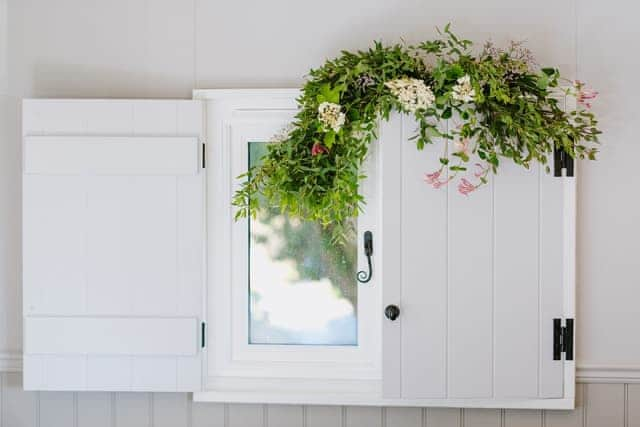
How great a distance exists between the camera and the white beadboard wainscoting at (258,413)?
7.65 feet

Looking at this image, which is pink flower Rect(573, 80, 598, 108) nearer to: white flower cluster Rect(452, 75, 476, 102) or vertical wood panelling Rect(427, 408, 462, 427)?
white flower cluster Rect(452, 75, 476, 102)

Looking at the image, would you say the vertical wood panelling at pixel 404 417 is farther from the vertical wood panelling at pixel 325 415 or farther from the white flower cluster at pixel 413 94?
the white flower cluster at pixel 413 94

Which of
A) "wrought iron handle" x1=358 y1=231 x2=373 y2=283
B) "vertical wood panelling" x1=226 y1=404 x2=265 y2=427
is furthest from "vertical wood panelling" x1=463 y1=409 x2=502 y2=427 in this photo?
"vertical wood panelling" x1=226 y1=404 x2=265 y2=427

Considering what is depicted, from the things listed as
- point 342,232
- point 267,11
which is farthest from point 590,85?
point 267,11

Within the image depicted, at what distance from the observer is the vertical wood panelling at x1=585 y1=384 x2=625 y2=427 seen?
7.63 ft

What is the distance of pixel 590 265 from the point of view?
2.31 meters

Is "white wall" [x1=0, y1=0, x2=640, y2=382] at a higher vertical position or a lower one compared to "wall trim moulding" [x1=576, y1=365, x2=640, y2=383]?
higher

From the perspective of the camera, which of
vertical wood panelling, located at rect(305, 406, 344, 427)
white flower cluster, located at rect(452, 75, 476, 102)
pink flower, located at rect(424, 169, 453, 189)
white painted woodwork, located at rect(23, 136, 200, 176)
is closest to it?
white flower cluster, located at rect(452, 75, 476, 102)

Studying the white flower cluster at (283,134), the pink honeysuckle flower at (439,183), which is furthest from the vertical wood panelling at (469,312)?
the white flower cluster at (283,134)

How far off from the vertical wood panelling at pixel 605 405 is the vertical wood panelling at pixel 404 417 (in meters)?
0.56

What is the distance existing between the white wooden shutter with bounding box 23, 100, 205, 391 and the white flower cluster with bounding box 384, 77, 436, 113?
0.69 metres

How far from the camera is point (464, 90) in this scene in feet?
6.70

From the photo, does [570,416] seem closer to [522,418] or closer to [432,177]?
[522,418]

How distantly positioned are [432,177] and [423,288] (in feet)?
1.16
